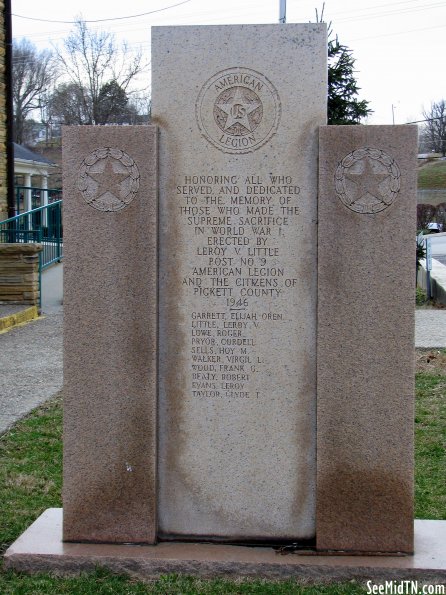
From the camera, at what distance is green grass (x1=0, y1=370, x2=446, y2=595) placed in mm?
3941

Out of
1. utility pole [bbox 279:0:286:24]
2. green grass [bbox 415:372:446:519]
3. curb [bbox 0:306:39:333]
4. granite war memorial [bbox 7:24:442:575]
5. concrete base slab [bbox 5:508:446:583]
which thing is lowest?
green grass [bbox 415:372:446:519]

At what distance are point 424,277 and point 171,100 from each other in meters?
14.4

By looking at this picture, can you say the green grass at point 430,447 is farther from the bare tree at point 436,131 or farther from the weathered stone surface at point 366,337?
Answer: the bare tree at point 436,131

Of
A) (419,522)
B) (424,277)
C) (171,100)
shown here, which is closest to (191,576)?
(419,522)

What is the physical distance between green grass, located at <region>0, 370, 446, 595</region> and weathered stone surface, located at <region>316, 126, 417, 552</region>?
390mm

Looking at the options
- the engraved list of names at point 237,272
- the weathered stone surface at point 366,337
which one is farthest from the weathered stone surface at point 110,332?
the weathered stone surface at point 366,337

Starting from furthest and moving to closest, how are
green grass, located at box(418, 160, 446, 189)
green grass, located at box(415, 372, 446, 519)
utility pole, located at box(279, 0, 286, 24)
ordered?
green grass, located at box(418, 160, 446, 189) → utility pole, located at box(279, 0, 286, 24) → green grass, located at box(415, 372, 446, 519)

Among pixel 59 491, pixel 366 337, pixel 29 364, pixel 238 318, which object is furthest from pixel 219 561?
pixel 29 364

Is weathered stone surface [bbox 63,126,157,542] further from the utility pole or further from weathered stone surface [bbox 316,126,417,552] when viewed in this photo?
the utility pole

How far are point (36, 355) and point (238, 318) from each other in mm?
6684

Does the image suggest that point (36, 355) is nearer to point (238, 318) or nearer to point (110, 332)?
point (110, 332)

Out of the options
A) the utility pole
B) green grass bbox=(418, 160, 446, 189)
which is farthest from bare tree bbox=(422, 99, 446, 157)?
the utility pole

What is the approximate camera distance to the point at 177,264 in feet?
13.9

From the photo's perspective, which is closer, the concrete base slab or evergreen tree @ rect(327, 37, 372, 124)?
the concrete base slab
